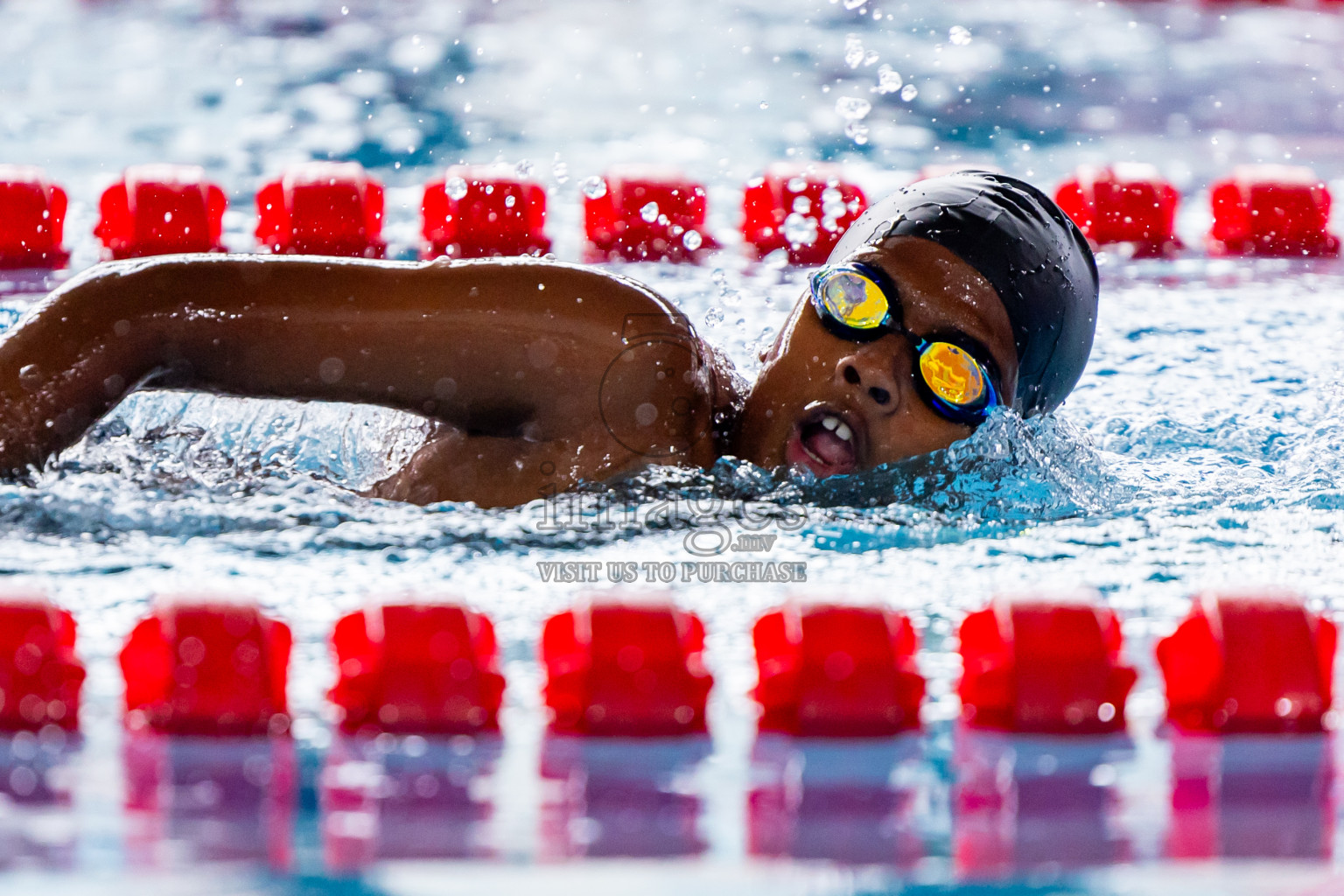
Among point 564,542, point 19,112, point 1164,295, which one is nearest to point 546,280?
point 564,542

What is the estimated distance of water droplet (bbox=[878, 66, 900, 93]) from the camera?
22.7 ft

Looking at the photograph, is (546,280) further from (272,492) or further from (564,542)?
(272,492)

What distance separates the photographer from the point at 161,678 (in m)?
1.37

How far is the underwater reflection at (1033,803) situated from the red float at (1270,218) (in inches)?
116

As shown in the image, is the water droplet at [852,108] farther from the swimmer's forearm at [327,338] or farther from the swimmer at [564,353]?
the swimmer's forearm at [327,338]

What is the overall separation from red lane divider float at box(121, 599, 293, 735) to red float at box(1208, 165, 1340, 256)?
3.26 metres

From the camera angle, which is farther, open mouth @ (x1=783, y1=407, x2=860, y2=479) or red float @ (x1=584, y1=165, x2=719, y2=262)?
red float @ (x1=584, y1=165, x2=719, y2=262)

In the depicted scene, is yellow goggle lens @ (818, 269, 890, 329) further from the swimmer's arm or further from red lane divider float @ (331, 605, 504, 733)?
red lane divider float @ (331, 605, 504, 733)

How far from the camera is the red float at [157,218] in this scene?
351 cm

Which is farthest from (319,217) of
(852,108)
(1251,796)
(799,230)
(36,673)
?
(852,108)

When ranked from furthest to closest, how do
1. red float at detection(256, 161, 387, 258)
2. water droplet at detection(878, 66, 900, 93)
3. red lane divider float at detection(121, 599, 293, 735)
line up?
water droplet at detection(878, 66, 900, 93), red float at detection(256, 161, 387, 258), red lane divider float at detection(121, 599, 293, 735)

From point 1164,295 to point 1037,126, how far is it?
2634 millimetres

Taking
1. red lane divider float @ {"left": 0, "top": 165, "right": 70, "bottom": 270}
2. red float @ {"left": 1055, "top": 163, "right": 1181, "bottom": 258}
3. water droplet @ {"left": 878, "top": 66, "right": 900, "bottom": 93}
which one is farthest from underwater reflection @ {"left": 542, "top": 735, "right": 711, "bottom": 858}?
water droplet @ {"left": 878, "top": 66, "right": 900, "bottom": 93}

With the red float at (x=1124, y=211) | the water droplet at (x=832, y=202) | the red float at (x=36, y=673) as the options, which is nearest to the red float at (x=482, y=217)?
the water droplet at (x=832, y=202)
